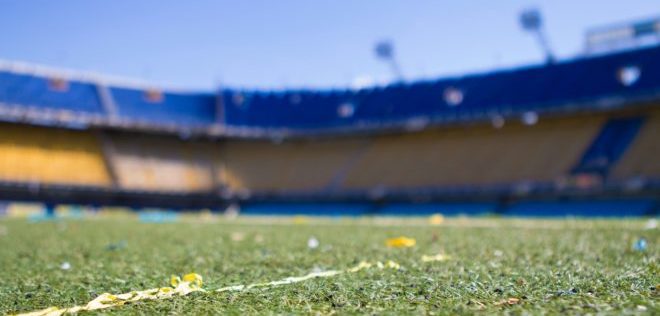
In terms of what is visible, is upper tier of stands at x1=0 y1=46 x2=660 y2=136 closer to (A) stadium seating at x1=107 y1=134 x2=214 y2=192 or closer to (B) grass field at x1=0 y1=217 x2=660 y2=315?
(A) stadium seating at x1=107 y1=134 x2=214 y2=192

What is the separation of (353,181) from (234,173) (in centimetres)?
703

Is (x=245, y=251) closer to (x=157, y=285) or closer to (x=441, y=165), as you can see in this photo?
(x=157, y=285)

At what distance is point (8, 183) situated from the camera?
25.1 meters

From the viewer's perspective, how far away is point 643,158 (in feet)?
69.2

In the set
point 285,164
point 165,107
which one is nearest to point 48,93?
point 165,107

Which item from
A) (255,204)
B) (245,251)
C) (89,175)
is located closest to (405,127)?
(255,204)

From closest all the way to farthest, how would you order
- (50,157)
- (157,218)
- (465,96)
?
(157,218) < (50,157) < (465,96)

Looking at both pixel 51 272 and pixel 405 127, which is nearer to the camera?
pixel 51 272

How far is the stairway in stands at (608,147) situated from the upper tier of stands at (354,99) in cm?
103

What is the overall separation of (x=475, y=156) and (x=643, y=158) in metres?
6.71

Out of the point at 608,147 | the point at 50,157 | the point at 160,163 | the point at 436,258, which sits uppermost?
the point at 608,147

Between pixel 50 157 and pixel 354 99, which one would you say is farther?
pixel 354 99

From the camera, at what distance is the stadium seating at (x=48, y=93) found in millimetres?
26609

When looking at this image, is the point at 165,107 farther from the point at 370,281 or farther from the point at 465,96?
the point at 370,281
